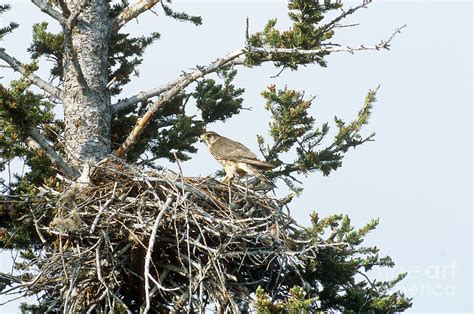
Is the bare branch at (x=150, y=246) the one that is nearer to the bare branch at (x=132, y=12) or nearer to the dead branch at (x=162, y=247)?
the dead branch at (x=162, y=247)

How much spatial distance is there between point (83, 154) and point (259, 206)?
83.0 inches

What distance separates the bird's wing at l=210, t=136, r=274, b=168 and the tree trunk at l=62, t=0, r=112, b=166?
1.40 metres

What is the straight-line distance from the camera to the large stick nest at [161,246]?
396 inches

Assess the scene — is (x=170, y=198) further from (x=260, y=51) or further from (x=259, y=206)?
(x=260, y=51)

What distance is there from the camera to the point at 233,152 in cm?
1261

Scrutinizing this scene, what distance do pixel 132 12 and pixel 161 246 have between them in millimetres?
3528

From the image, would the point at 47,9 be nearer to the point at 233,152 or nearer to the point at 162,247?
the point at 233,152

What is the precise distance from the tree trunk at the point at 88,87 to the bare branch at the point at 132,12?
14 centimetres

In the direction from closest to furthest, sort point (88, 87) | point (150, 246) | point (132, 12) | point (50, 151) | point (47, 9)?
point (150, 246)
point (50, 151)
point (47, 9)
point (88, 87)
point (132, 12)

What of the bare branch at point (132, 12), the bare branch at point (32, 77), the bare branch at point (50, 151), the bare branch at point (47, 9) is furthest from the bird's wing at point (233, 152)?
the bare branch at point (47, 9)

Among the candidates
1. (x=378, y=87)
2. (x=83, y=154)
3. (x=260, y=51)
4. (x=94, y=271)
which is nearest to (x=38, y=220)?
(x=94, y=271)

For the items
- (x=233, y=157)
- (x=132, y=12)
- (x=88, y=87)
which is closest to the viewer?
(x=88, y=87)

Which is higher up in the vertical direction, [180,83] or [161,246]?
[180,83]

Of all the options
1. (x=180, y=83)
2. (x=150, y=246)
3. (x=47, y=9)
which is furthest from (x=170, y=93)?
(x=150, y=246)
